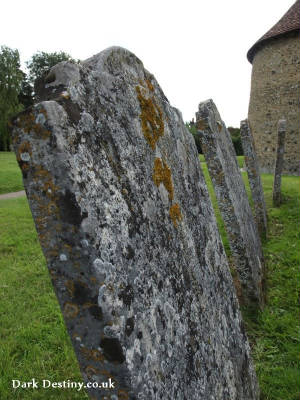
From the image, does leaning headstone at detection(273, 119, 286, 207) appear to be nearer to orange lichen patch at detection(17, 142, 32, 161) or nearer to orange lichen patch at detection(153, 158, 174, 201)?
orange lichen patch at detection(153, 158, 174, 201)

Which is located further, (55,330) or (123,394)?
(55,330)

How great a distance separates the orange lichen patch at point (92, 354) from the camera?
109 cm

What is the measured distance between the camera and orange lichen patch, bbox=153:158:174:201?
1.66 m

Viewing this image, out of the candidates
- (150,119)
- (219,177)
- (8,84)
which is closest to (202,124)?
(219,177)

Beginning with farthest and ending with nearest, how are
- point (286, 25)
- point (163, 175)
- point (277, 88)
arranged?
point (277, 88) → point (286, 25) → point (163, 175)

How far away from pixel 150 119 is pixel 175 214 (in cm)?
54

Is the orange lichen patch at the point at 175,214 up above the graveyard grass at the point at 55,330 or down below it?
above

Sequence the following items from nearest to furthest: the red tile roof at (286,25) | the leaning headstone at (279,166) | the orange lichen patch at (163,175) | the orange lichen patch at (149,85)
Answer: the orange lichen patch at (163,175)
the orange lichen patch at (149,85)
the leaning headstone at (279,166)
the red tile roof at (286,25)

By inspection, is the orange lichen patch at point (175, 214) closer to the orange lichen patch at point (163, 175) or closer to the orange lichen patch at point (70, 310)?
the orange lichen patch at point (163, 175)

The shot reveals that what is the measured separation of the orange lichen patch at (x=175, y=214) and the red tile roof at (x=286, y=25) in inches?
962

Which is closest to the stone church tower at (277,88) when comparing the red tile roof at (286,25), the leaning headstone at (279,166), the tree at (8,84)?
the red tile roof at (286,25)

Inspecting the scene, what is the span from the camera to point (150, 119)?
5.85ft

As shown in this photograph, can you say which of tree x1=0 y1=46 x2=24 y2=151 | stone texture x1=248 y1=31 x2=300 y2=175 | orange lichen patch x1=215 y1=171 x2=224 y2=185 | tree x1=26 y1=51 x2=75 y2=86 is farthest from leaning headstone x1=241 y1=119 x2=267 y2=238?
tree x1=26 y1=51 x2=75 y2=86

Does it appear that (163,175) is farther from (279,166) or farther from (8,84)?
(8,84)
